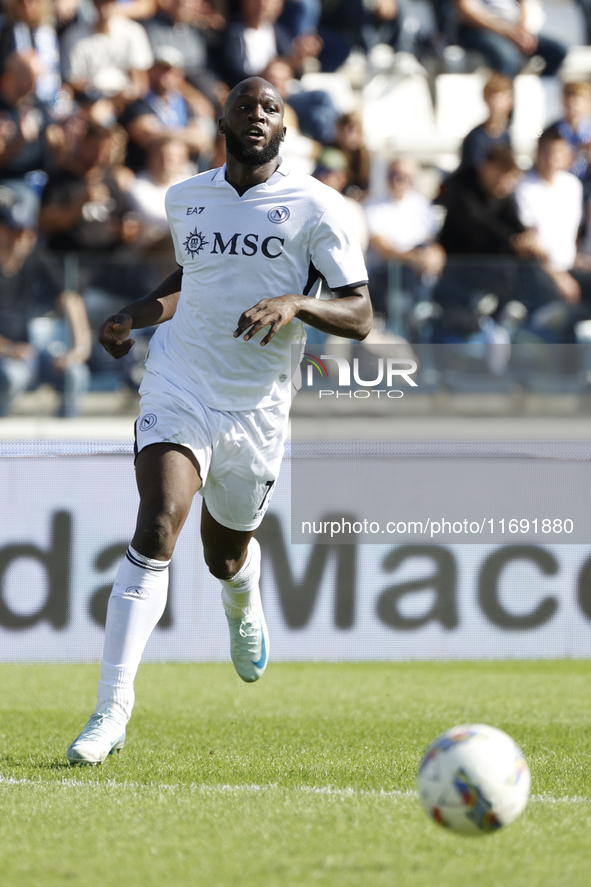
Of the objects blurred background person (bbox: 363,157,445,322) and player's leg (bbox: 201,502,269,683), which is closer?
player's leg (bbox: 201,502,269,683)

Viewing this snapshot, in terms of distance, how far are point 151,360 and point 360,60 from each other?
30.6ft

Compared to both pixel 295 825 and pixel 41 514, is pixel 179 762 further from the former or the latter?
pixel 41 514

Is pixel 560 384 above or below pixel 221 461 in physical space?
below

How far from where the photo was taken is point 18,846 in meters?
3.39

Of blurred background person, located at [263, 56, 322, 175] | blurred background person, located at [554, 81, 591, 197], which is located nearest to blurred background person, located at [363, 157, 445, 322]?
blurred background person, located at [263, 56, 322, 175]

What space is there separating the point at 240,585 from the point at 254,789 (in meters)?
1.50

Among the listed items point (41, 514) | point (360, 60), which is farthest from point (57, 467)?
point (360, 60)

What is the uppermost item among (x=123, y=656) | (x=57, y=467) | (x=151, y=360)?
(x=151, y=360)

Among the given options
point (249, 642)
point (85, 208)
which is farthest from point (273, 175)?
point (85, 208)

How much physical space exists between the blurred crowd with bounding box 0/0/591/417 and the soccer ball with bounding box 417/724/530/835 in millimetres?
5745

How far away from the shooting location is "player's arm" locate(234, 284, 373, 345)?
171 inches

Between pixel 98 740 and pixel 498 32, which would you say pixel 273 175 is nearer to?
pixel 98 740

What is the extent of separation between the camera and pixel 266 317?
4.34 meters

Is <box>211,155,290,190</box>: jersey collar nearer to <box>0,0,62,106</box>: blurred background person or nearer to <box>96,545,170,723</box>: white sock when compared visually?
<box>96,545,170,723</box>: white sock
